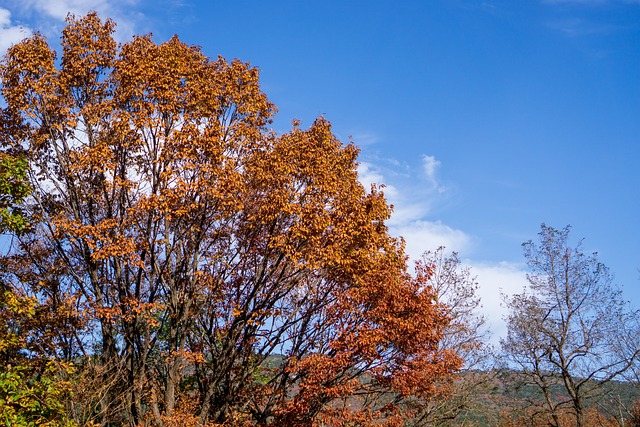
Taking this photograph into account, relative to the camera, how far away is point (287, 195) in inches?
633

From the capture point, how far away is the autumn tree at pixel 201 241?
626 inches

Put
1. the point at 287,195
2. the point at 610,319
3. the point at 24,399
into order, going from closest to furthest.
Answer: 1. the point at 24,399
2. the point at 287,195
3. the point at 610,319

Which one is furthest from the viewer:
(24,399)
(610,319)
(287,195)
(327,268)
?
(610,319)

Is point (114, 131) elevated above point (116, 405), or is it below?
above

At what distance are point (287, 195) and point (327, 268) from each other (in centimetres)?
291

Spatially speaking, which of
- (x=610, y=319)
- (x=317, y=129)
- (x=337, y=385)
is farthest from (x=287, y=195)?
(x=610, y=319)

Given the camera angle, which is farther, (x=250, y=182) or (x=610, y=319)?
(x=610, y=319)

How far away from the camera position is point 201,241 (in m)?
17.7

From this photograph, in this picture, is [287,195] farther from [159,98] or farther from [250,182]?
[159,98]

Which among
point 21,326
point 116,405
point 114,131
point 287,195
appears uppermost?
point 114,131

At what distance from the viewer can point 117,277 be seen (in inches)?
639

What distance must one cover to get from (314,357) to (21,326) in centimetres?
886

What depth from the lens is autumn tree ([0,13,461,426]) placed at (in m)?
15.9

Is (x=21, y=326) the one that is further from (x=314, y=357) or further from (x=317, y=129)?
(x=317, y=129)
